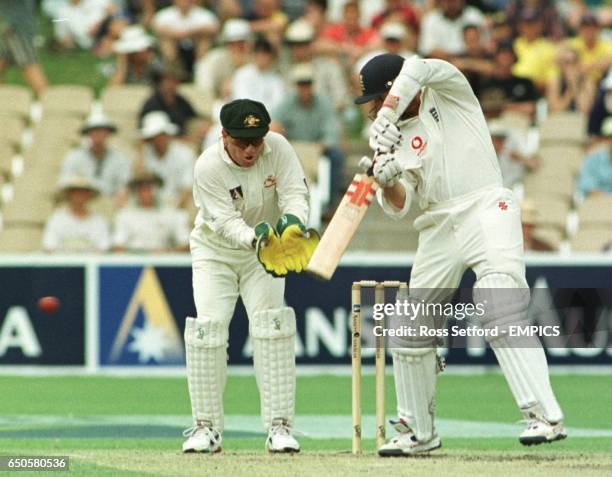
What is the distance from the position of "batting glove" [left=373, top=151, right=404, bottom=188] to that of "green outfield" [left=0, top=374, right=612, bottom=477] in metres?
1.36

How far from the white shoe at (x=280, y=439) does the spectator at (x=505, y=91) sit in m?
8.06

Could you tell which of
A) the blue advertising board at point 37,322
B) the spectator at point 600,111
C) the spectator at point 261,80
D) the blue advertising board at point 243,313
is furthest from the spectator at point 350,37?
the blue advertising board at point 37,322

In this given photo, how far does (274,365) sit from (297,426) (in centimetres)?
204

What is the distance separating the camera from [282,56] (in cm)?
1619

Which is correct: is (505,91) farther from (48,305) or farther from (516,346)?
(516,346)

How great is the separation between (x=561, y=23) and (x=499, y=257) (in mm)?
9877

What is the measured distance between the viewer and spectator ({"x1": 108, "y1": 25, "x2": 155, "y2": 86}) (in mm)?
16219

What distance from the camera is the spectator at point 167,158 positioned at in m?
14.7

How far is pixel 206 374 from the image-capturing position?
27.7 ft

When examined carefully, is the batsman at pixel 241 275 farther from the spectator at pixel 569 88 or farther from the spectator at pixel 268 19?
the spectator at pixel 569 88

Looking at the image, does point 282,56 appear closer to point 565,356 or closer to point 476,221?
point 565,356

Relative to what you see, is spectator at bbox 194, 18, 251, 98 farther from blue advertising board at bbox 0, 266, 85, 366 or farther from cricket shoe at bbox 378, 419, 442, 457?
cricket shoe at bbox 378, 419, 442, 457

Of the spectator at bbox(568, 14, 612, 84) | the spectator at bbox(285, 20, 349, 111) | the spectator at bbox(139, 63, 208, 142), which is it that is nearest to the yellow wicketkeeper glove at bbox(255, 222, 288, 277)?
the spectator at bbox(139, 63, 208, 142)

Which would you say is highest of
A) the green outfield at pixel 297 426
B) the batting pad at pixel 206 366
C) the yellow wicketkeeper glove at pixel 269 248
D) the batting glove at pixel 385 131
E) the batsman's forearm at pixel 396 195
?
the batting glove at pixel 385 131
